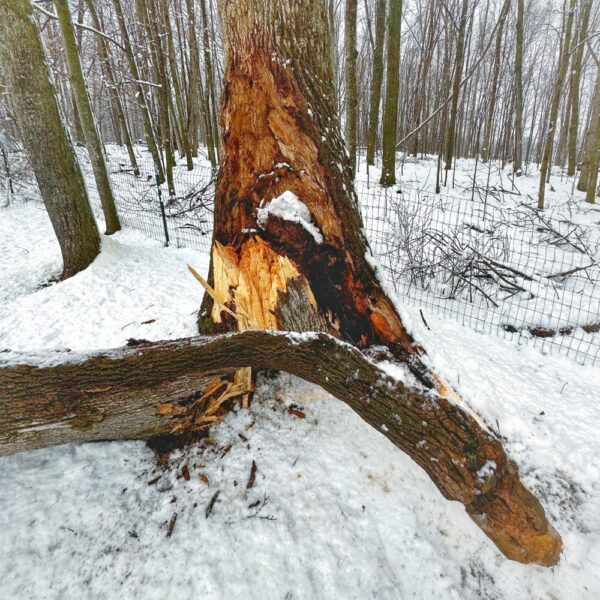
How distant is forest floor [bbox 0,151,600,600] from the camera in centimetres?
160

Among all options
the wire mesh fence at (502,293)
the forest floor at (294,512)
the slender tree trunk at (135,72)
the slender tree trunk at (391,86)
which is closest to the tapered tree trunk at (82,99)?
the slender tree trunk at (135,72)

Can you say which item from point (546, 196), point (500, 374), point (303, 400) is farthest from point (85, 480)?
point (546, 196)

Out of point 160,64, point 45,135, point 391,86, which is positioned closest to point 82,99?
point 45,135

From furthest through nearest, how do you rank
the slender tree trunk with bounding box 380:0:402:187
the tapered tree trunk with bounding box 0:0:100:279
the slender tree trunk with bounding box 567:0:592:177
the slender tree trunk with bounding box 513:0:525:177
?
the slender tree trunk with bounding box 513:0:525:177 → the slender tree trunk with bounding box 567:0:592:177 → the slender tree trunk with bounding box 380:0:402:187 → the tapered tree trunk with bounding box 0:0:100:279

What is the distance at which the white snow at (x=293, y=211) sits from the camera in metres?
2.19

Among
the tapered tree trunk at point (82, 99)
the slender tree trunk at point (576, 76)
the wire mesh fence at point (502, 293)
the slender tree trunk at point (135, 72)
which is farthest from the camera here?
the slender tree trunk at point (576, 76)

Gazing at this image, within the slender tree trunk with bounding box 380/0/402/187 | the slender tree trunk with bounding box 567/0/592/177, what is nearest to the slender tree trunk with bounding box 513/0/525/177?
the slender tree trunk with bounding box 567/0/592/177

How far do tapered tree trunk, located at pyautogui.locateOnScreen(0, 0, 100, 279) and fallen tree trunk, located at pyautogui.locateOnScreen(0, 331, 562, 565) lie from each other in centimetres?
374

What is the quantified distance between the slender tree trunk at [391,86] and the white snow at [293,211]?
7809 millimetres

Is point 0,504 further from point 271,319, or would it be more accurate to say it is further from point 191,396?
point 271,319

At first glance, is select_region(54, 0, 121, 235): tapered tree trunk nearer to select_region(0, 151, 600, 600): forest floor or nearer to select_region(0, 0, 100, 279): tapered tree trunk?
select_region(0, 0, 100, 279): tapered tree trunk

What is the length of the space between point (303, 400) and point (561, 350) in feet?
8.89

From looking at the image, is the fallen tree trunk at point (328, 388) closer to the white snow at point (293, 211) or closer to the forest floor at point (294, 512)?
the forest floor at point (294, 512)

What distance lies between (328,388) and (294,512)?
2.18 ft
